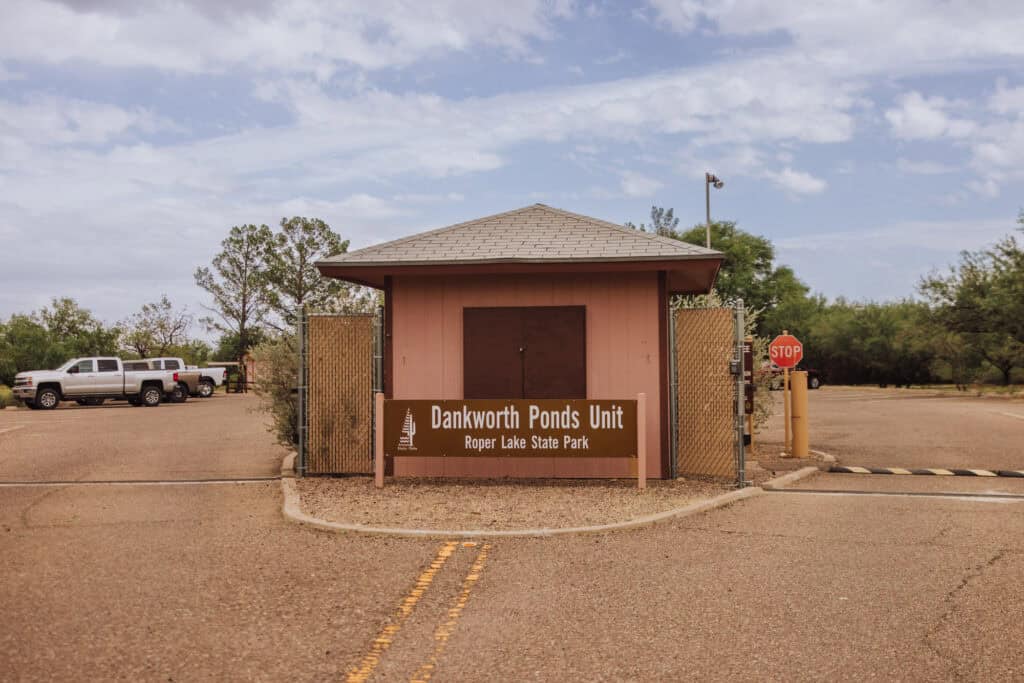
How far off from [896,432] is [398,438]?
13.3 m

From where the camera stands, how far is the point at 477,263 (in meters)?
12.5

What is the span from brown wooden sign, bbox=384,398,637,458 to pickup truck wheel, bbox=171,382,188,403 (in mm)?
30451

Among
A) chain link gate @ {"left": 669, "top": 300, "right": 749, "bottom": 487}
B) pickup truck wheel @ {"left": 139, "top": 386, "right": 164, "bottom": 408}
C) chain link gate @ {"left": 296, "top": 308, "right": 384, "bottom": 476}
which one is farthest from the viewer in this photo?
pickup truck wheel @ {"left": 139, "top": 386, "right": 164, "bottom": 408}

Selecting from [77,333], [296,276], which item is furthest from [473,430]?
[296,276]

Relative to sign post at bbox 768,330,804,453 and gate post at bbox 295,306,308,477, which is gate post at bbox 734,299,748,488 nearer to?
sign post at bbox 768,330,804,453

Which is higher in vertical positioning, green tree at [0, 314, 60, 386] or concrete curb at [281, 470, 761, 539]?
green tree at [0, 314, 60, 386]

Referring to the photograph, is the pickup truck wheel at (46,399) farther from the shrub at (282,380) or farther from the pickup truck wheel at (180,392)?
the shrub at (282,380)

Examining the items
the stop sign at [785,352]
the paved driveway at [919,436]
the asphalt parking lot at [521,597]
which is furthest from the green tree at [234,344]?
the asphalt parking lot at [521,597]

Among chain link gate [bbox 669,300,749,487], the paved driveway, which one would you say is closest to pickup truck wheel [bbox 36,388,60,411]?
the paved driveway

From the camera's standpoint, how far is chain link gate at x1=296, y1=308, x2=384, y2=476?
13.0 meters

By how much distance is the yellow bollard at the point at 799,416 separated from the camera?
15844 millimetres

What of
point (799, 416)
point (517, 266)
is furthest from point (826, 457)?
point (517, 266)

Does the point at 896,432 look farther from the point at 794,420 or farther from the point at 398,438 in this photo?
the point at 398,438

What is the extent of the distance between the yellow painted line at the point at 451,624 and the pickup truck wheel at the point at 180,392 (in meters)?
34.6
